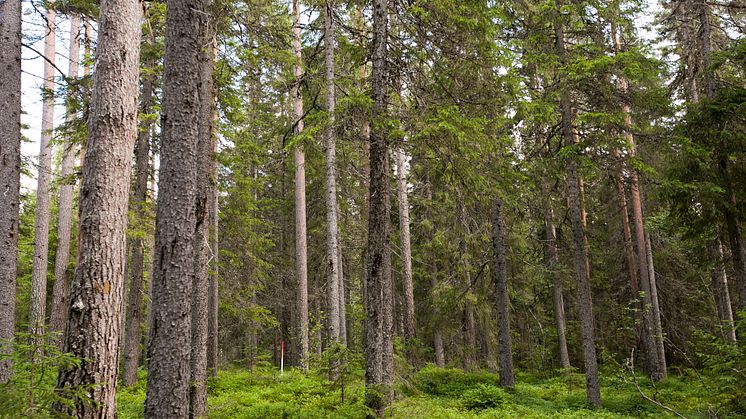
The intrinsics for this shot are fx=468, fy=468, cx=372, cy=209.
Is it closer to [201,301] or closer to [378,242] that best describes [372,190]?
[378,242]

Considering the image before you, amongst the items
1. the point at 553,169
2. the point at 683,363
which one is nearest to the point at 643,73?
the point at 553,169

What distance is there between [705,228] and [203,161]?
Result: 44.6 feet

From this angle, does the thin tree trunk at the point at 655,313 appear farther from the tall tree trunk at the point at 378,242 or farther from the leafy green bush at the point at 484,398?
the tall tree trunk at the point at 378,242

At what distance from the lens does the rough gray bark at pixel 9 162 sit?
27.6ft

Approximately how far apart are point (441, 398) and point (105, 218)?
446 inches

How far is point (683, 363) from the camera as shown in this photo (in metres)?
22.2

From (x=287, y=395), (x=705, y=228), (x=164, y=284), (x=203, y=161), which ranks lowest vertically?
(x=287, y=395)

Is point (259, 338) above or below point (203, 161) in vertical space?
below

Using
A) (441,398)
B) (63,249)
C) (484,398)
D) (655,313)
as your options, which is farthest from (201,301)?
(655,313)

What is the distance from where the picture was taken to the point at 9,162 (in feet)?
28.1

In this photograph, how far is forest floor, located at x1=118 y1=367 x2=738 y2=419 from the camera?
31.1 feet

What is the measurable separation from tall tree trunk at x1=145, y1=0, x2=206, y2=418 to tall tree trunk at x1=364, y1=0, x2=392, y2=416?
3.38m

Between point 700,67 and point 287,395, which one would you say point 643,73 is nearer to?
point 700,67

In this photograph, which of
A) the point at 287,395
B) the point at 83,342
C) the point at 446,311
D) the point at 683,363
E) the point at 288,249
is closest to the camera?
the point at 83,342
